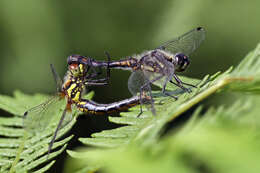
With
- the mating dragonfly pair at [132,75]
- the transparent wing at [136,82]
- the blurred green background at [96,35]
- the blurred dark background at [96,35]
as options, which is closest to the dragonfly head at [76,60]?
the mating dragonfly pair at [132,75]

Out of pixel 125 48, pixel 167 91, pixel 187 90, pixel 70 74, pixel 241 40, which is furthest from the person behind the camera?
pixel 125 48

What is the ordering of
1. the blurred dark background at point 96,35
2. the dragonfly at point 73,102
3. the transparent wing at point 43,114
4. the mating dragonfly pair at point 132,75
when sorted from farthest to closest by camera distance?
the blurred dark background at point 96,35 < the mating dragonfly pair at point 132,75 < the dragonfly at point 73,102 < the transparent wing at point 43,114

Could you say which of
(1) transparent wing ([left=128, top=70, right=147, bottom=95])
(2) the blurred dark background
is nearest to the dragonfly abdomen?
(1) transparent wing ([left=128, top=70, right=147, bottom=95])

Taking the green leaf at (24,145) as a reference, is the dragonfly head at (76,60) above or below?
above

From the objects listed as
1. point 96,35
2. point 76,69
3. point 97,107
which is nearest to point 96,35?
point 96,35

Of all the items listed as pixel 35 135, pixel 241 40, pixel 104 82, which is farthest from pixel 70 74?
pixel 241 40

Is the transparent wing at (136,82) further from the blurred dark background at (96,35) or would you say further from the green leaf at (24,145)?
the blurred dark background at (96,35)

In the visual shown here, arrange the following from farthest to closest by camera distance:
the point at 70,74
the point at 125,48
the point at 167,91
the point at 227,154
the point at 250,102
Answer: the point at 125,48 < the point at 70,74 < the point at 167,91 < the point at 250,102 < the point at 227,154

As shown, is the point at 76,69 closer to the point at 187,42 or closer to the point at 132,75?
the point at 132,75

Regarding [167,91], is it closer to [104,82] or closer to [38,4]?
[104,82]
